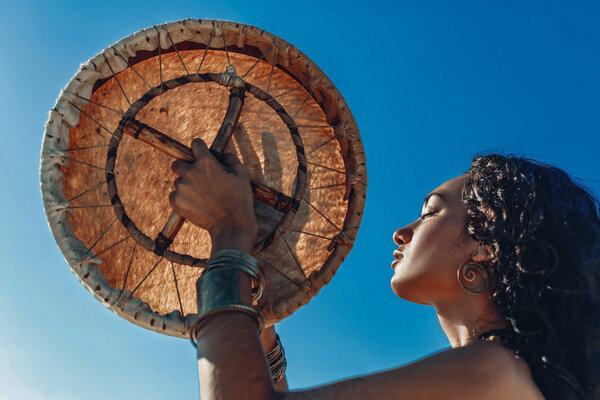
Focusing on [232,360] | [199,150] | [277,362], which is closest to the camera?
[232,360]

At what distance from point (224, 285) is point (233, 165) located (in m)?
0.50

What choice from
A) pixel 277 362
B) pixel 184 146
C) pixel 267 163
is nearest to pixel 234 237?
pixel 184 146

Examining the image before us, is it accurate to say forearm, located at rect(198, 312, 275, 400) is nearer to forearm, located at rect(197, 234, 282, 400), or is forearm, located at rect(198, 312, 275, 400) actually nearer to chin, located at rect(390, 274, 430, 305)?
forearm, located at rect(197, 234, 282, 400)

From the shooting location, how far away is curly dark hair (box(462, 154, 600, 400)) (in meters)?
1.44

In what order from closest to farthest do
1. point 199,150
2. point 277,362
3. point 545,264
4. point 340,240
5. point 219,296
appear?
point 219,296 < point 545,264 < point 199,150 < point 340,240 < point 277,362

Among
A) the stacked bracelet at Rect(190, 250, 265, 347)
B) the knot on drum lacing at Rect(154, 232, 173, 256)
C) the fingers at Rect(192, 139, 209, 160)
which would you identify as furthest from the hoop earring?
the knot on drum lacing at Rect(154, 232, 173, 256)

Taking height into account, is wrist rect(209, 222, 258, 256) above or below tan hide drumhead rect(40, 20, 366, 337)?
below

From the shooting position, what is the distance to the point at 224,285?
1354mm

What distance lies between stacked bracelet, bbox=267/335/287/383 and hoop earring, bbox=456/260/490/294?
38.8 inches

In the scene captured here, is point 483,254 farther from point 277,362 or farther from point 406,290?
point 277,362

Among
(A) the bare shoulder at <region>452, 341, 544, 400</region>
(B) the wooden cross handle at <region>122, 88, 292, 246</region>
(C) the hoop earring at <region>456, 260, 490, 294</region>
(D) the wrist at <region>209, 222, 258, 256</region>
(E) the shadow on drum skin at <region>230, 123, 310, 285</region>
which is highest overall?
(E) the shadow on drum skin at <region>230, 123, 310, 285</region>

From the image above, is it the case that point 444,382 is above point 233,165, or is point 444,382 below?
below

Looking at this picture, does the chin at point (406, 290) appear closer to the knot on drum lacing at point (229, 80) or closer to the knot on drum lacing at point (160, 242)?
the knot on drum lacing at point (160, 242)

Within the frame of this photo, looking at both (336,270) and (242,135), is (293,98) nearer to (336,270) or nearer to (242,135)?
(242,135)
